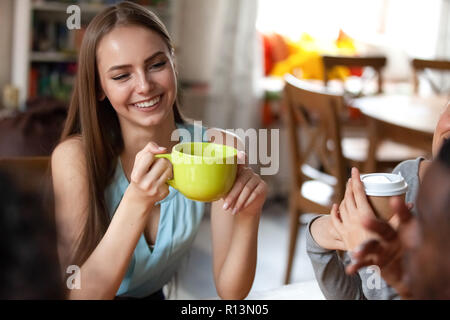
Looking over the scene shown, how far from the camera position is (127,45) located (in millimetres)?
782

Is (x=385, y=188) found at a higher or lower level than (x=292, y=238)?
higher

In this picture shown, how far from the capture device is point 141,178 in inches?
25.2

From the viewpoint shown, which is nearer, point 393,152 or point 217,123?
point 393,152

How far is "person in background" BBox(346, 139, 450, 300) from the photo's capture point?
1.27 feet

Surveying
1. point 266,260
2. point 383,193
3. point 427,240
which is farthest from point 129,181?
point 266,260

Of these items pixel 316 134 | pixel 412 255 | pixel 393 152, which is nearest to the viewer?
pixel 412 255

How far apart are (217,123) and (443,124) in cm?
266

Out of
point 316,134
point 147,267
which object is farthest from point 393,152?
point 147,267

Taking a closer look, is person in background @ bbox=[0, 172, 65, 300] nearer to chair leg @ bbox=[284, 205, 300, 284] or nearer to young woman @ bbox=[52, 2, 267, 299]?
young woman @ bbox=[52, 2, 267, 299]

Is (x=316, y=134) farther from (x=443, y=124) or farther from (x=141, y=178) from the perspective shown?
(x=141, y=178)

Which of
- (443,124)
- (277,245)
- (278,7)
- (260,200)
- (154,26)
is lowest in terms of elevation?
(277,245)

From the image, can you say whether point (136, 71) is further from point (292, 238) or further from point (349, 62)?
point (349, 62)

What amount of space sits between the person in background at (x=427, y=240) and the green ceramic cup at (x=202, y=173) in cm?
18

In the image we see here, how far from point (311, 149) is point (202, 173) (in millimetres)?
1628
